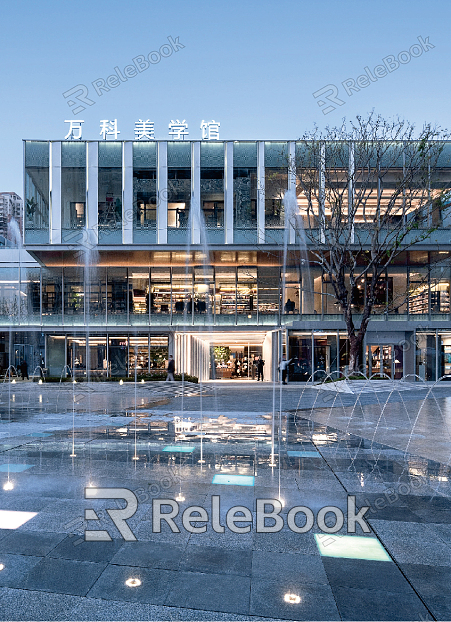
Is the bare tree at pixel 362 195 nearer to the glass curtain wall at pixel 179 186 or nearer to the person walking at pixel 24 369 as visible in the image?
the glass curtain wall at pixel 179 186

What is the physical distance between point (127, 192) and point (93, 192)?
2.08m

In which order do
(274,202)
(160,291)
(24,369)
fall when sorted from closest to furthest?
(274,202)
(24,369)
(160,291)

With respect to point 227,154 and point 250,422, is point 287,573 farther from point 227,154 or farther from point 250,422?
point 227,154

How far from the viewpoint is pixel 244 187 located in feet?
104

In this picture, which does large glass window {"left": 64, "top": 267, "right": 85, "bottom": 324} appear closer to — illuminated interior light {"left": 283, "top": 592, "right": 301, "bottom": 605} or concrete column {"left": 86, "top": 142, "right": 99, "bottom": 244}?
concrete column {"left": 86, "top": 142, "right": 99, "bottom": 244}

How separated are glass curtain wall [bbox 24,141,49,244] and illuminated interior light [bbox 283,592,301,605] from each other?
30104 millimetres

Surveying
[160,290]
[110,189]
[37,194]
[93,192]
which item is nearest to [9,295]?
[37,194]

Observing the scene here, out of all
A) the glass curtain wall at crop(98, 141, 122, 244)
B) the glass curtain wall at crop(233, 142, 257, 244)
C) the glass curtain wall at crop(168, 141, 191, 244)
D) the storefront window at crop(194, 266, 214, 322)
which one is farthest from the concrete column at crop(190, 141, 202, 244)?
the glass curtain wall at crop(98, 141, 122, 244)

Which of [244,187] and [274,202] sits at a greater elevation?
[244,187]

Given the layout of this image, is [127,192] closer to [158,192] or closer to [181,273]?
[158,192]

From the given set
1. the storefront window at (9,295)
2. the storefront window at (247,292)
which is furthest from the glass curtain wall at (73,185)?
the storefront window at (247,292)

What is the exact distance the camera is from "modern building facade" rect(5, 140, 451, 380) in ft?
103

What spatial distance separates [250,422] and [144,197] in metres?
21.2

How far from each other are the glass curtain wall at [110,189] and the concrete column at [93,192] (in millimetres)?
181
